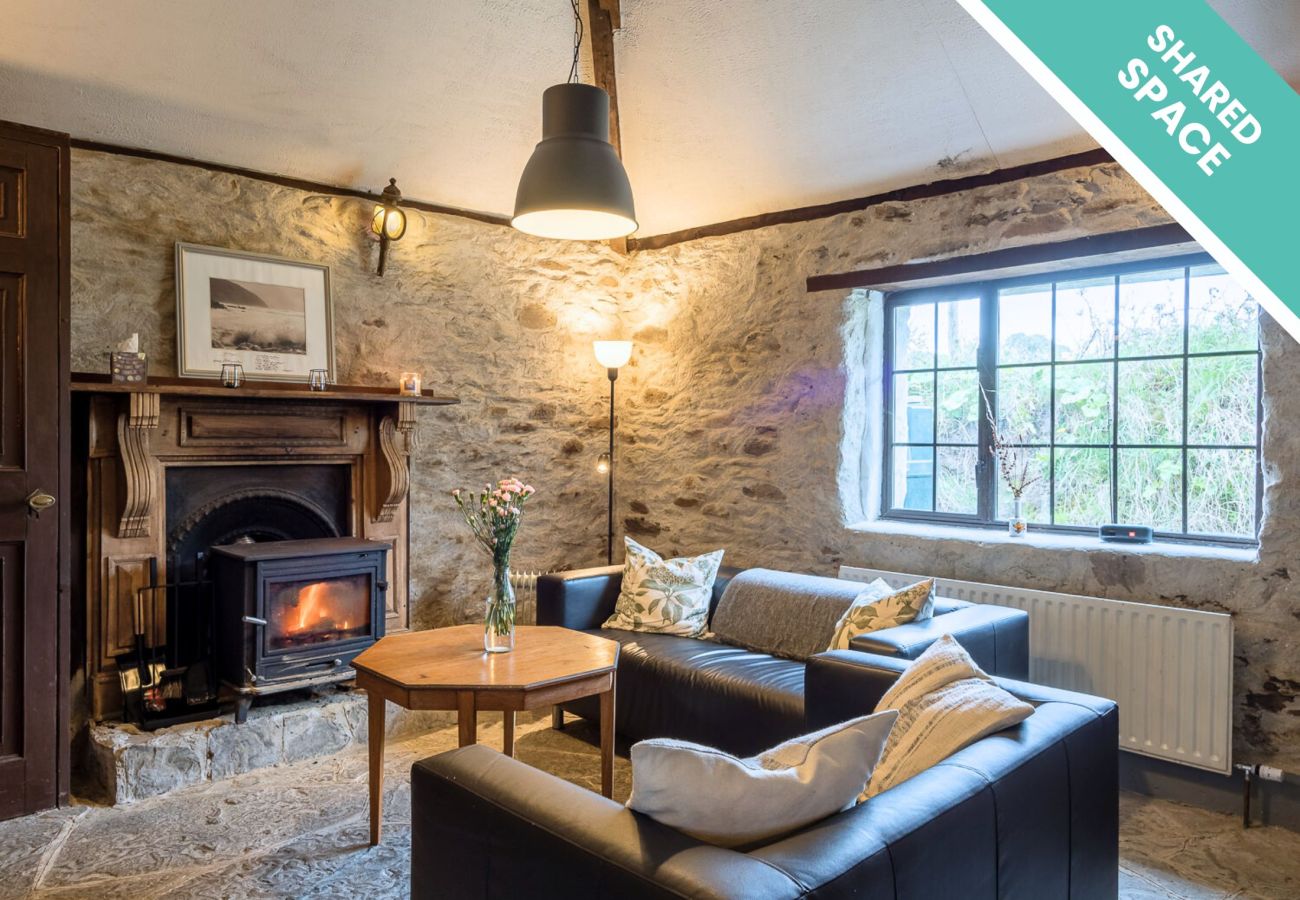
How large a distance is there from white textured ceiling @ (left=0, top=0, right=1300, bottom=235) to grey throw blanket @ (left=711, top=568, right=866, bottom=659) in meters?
1.89

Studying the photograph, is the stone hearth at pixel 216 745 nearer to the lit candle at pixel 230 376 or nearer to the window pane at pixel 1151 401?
the lit candle at pixel 230 376

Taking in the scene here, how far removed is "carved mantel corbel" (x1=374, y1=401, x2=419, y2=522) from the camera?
4.18 meters

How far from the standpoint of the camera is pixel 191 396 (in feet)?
11.7

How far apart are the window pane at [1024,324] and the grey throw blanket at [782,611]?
4.38 feet

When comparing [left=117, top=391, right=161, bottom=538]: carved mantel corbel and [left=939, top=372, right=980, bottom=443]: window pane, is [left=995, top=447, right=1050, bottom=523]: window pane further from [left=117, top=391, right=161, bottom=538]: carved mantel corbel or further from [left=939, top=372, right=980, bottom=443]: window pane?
[left=117, top=391, right=161, bottom=538]: carved mantel corbel

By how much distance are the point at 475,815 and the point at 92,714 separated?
8.78 ft

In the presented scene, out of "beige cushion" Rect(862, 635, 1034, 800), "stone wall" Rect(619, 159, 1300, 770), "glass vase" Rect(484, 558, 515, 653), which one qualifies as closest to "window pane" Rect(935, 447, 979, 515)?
"stone wall" Rect(619, 159, 1300, 770)

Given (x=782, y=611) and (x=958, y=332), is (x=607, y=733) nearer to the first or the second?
(x=782, y=611)

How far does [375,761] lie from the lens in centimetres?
286

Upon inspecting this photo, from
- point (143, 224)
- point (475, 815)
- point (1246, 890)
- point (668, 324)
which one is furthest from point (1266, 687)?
point (143, 224)

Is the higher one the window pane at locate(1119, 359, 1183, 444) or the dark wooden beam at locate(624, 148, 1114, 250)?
the dark wooden beam at locate(624, 148, 1114, 250)

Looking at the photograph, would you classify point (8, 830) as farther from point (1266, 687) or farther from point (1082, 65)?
point (1266, 687)

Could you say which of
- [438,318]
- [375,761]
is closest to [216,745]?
[375,761]

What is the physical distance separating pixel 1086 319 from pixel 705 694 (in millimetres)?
2278
